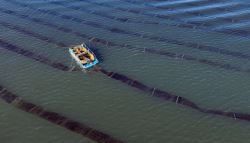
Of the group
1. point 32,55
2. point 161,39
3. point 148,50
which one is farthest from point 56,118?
point 161,39

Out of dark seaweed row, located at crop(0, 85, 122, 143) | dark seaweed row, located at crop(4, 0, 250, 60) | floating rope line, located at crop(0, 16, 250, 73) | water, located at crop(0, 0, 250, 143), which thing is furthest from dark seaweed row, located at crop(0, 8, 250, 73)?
dark seaweed row, located at crop(0, 85, 122, 143)

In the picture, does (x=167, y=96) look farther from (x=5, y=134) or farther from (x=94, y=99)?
(x=5, y=134)

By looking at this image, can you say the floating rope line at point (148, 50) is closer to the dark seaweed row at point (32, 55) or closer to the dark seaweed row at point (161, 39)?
the dark seaweed row at point (161, 39)

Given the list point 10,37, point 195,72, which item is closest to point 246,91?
point 195,72

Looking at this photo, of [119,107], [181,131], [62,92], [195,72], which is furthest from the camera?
[195,72]

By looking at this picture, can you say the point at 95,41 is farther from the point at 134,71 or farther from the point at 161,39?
the point at 134,71

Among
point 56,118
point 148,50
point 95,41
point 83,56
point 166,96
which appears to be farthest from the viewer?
point 95,41
